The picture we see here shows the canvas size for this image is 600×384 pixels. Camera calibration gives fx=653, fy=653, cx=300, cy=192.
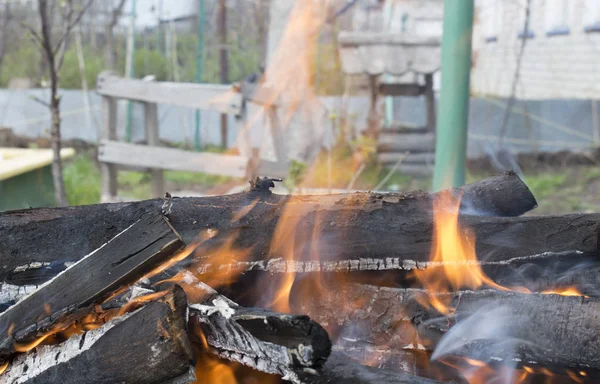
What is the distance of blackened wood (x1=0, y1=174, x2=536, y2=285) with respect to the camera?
2057 millimetres

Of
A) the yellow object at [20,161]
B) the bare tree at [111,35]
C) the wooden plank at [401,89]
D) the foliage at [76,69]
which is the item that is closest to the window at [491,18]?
the wooden plank at [401,89]

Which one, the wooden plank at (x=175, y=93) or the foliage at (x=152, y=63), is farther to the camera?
the foliage at (x=152, y=63)

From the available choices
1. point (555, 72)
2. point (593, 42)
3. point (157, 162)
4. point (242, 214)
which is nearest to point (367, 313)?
point (242, 214)

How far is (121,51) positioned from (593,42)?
7480 millimetres

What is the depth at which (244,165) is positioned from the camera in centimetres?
541

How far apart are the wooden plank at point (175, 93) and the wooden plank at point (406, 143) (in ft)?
10.9

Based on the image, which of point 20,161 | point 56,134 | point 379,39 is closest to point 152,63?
point 379,39

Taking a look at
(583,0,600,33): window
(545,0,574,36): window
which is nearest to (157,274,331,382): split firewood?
(583,0,600,33): window

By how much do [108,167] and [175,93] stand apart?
0.87m

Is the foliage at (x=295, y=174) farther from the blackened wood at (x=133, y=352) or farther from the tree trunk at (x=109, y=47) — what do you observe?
the tree trunk at (x=109, y=47)

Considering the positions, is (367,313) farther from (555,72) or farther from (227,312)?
(555,72)

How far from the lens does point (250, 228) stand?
2.13 m

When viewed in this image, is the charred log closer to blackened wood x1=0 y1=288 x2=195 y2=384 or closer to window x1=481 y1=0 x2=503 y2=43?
blackened wood x1=0 y1=288 x2=195 y2=384

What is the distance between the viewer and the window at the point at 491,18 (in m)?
12.2
